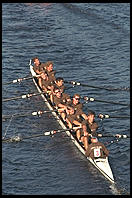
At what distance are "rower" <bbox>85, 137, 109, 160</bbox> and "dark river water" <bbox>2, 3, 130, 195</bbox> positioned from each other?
952 millimetres

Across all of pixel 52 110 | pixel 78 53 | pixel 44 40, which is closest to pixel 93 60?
pixel 78 53

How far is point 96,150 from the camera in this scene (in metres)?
33.4

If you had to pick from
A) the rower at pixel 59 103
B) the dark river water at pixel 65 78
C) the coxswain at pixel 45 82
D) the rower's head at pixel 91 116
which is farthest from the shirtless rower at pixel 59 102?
the rower's head at pixel 91 116

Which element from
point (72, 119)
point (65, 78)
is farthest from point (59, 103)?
point (65, 78)

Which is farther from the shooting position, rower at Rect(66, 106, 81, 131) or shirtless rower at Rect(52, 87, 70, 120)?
shirtless rower at Rect(52, 87, 70, 120)

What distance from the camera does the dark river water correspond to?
33.4m

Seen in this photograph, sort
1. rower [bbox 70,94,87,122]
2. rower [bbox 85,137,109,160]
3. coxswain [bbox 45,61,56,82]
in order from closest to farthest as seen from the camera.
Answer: rower [bbox 85,137,109,160]
rower [bbox 70,94,87,122]
coxswain [bbox 45,61,56,82]

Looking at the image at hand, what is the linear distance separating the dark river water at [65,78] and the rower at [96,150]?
0.95 metres

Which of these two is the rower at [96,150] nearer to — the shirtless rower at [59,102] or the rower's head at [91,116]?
the rower's head at [91,116]

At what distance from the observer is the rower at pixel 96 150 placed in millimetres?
33375

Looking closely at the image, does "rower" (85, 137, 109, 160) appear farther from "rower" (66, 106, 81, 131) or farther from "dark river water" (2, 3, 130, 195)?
"rower" (66, 106, 81, 131)

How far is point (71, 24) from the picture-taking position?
191 feet

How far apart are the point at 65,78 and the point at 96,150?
→ 14137 mm

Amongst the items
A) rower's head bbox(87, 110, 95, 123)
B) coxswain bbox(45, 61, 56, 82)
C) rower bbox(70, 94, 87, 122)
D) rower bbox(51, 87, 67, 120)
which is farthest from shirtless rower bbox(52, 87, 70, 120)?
rower's head bbox(87, 110, 95, 123)
